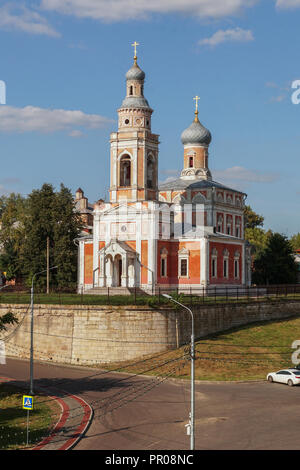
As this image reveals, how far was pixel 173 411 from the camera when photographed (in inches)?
1329

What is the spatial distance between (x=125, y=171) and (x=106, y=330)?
24.1 meters

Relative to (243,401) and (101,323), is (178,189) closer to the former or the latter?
(101,323)

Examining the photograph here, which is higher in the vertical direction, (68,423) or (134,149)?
(134,149)

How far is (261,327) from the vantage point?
179 feet

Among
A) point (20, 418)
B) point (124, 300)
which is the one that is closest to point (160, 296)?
point (124, 300)

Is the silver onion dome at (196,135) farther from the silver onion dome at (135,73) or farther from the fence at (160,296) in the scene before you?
the fence at (160,296)

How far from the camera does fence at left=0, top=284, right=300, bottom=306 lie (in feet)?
162

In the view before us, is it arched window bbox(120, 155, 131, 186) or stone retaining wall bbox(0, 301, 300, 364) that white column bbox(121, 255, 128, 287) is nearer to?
arched window bbox(120, 155, 131, 186)

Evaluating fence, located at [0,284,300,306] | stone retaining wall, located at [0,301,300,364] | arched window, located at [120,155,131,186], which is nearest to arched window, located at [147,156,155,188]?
arched window, located at [120,155,131,186]

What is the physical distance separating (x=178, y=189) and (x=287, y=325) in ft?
86.3

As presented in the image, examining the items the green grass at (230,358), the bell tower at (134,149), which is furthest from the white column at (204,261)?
the green grass at (230,358)

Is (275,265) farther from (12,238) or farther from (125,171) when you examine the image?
(12,238)

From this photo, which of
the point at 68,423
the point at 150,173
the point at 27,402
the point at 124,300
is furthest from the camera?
the point at 150,173
